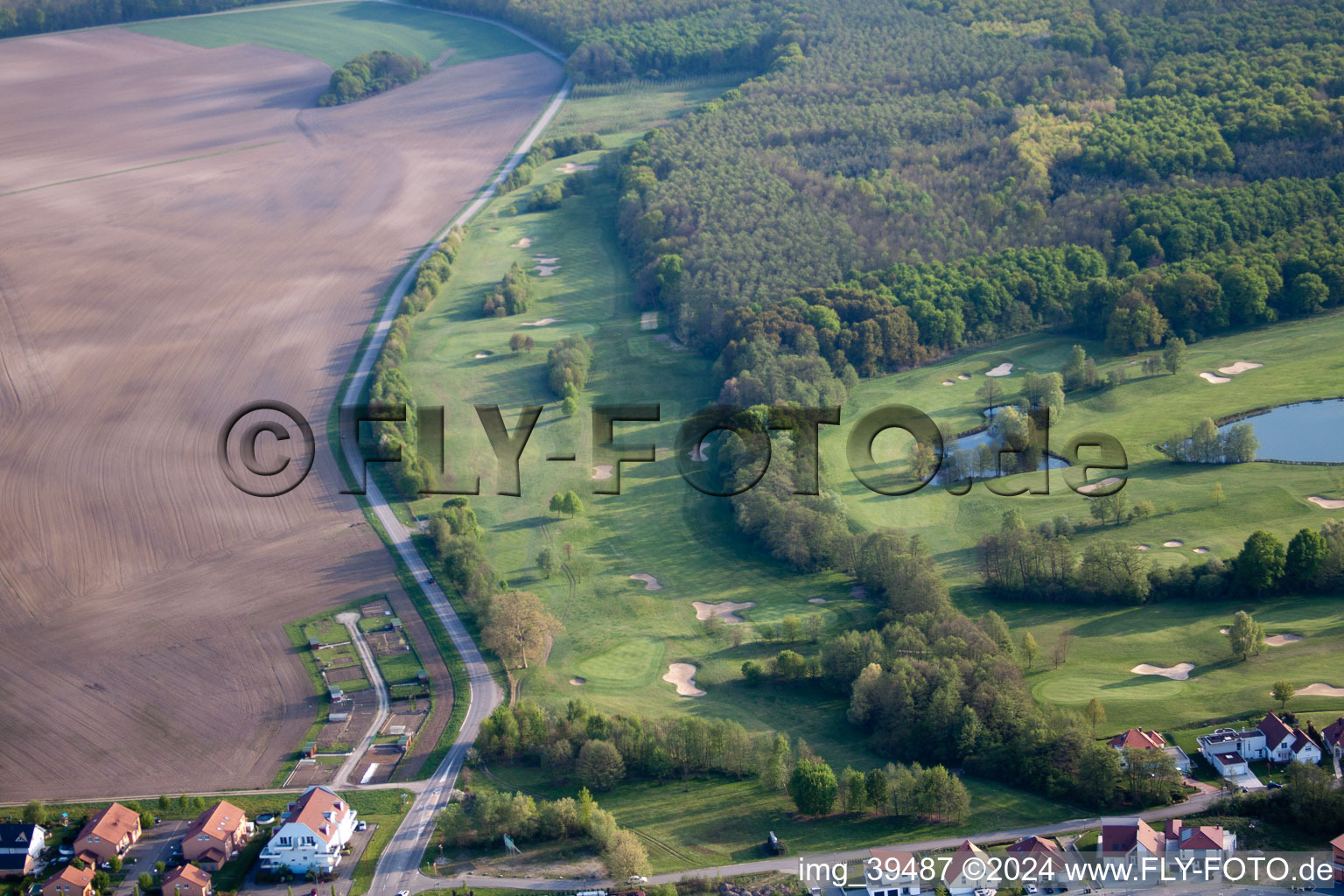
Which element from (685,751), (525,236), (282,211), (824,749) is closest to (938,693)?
(824,749)

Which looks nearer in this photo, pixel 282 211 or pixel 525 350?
pixel 525 350

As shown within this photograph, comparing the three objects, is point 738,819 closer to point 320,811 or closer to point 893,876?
point 893,876

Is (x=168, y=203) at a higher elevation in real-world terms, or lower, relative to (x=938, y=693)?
higher

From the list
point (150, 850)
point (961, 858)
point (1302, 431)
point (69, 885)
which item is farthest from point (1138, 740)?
point (69, 885)

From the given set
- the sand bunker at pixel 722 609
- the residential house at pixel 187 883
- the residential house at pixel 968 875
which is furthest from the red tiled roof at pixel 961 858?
the residential house at pixel 187 883

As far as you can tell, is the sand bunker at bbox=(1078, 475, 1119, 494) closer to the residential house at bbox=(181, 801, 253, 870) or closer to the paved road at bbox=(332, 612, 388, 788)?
the paved road at bbox=(332, 612, 388, 788)

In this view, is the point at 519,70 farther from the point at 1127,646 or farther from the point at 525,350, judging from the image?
the point at 1127,646

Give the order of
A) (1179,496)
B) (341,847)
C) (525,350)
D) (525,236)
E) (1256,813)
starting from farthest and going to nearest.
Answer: (525,236) → (525,350) → (1179,496) → (341,847) → (1256,813)

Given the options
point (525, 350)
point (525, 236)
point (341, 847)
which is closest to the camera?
point (341, 847)

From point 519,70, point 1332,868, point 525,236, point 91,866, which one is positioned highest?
point 519,70
